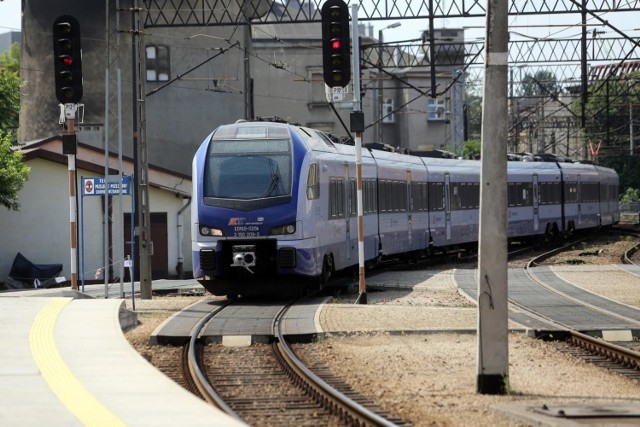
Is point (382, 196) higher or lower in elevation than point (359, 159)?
lower

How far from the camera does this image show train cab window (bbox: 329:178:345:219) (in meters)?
24.7

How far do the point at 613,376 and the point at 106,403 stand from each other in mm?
6314

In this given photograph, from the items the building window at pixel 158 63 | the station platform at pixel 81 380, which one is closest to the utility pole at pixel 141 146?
the station platform at pixel 81 380

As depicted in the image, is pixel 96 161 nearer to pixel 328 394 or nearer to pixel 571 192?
pixel 571 192

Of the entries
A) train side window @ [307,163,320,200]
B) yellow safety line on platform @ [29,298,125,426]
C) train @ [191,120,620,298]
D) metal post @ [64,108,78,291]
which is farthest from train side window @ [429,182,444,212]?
yellow safety line on platform @ [29,298,125,426]

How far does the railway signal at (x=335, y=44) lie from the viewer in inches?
843

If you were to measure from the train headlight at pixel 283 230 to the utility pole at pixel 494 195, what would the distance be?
10.1 meters

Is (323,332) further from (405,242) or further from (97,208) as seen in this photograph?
(97,208)

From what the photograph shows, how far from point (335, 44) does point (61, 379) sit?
35.9 ft

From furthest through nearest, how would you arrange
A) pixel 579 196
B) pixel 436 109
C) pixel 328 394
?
pixel 436 109
pixel 579 196
pixel 328 394

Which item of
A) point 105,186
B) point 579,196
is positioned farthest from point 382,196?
point 579,196

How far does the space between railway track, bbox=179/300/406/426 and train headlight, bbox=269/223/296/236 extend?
18.7 ft

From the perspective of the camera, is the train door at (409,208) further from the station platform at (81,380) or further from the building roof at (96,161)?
the station platform at (81,380)

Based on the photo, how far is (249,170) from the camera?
22703 mm
